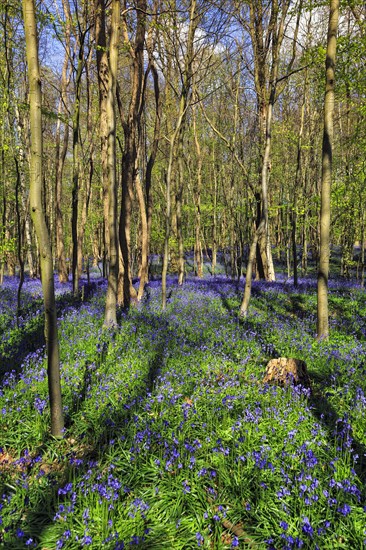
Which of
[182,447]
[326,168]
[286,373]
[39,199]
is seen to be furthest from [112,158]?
[182,447]

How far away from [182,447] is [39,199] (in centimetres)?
318

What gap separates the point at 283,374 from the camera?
17.6 ft

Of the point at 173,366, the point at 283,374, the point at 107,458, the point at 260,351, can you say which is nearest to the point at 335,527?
the point at 107,458

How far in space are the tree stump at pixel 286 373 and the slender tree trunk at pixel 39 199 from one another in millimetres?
3279

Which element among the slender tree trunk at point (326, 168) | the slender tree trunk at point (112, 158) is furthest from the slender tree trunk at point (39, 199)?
the slender tree trunk at point (326, 168)

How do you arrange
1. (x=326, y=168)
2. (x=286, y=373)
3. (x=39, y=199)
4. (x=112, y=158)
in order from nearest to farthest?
(x=39, y=199) < (x=286, y=373) < (x=326, y=168) < (x=112, y=158)

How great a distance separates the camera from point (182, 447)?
3656mm

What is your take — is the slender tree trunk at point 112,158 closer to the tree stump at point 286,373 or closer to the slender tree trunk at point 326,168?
the tree stump at point 286,373

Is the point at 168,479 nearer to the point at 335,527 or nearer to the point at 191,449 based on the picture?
the point at 191,449

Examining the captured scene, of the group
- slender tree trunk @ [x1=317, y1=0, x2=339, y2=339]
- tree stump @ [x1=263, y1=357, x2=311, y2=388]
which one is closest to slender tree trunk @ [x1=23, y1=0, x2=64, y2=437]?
tree stump @ [x1=263, y1=357, x2=311, y2=388]

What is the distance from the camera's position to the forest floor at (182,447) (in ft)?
9.19

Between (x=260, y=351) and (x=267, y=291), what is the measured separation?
6.31 m

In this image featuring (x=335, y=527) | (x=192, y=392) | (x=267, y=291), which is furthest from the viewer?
(x=267, y=291)

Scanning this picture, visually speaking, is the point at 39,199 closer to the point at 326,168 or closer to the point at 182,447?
the point at 182,447
